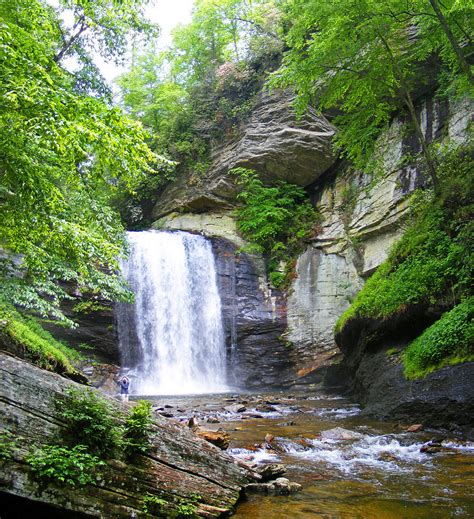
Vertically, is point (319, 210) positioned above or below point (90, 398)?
above

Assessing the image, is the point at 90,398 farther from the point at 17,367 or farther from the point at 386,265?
the point at 386,265

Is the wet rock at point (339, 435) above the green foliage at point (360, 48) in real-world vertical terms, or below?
below

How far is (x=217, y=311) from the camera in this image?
65.4ft

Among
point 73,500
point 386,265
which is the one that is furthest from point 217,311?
point 73,500

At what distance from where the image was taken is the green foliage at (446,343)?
7.85m

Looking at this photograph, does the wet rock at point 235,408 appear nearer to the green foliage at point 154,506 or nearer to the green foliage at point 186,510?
the green foliage at point 186,510

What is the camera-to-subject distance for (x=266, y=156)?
70.3 ft

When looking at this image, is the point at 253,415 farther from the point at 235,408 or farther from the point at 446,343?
the point at 446,343

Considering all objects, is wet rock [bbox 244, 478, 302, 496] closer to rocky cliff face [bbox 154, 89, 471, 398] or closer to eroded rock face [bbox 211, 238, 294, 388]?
rocky cliff face [bbox 154, 89, 471, 398]

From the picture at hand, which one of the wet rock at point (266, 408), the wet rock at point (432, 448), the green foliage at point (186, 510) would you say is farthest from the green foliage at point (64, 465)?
the wet rock at point (266, 408)

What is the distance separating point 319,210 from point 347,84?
10973mm

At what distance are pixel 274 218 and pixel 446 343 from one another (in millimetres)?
14387

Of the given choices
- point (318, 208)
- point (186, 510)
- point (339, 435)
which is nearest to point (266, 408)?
point (339, 435)

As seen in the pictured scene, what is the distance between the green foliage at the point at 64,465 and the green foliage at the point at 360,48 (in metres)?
9.73
